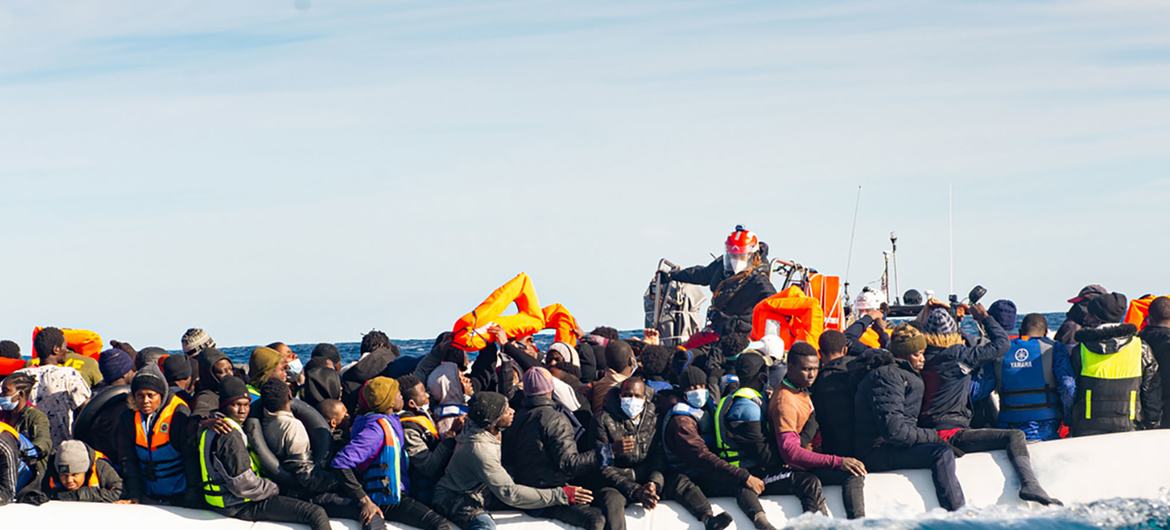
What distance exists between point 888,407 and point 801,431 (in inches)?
31.1

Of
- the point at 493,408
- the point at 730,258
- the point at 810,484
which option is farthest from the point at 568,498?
the point at 730,258

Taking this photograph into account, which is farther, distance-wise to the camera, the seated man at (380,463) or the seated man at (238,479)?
the seated man at (380,463)

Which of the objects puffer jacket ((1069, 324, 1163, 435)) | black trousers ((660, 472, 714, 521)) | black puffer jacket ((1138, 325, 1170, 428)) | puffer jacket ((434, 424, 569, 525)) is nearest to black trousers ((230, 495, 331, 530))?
puffer jacket ((434, 424, 569, 525))

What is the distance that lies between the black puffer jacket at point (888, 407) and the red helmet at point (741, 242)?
679 cm

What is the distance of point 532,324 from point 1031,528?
6.21 metres

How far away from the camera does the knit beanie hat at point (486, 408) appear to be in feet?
39.4

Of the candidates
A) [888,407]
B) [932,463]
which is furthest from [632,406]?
[932,463]

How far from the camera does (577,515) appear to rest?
12.7m

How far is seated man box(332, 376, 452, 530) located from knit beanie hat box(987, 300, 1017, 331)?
594 cm

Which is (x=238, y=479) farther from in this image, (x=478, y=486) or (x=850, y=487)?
(x=850, y=487)

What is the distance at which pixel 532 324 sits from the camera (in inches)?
666

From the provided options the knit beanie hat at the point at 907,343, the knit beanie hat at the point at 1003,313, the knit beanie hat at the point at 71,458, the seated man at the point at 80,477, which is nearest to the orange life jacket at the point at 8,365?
the seated man at the point at 80,477

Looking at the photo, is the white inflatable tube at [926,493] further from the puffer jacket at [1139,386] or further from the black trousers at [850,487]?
the puffer jacket at [1139,386]

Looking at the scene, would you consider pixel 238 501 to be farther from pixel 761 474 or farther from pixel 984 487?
pixel 984 487
